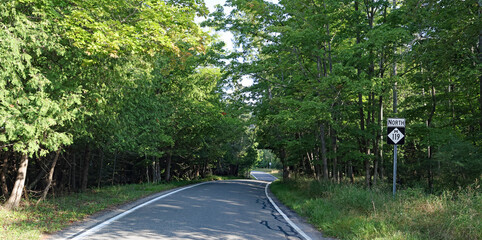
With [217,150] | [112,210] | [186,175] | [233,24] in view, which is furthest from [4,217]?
[186,175]

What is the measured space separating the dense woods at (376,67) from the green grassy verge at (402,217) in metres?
3.75

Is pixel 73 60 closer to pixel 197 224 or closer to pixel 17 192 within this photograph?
pixel 17 192

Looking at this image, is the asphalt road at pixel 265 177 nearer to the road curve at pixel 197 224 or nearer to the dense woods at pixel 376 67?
the dense woods at pixel 376 67

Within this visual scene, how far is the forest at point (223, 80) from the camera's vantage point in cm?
752

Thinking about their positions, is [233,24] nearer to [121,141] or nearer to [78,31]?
[121,141]

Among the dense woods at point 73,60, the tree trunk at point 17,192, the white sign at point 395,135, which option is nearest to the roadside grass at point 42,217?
the tree trunk at point 17,192

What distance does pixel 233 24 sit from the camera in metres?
16.5

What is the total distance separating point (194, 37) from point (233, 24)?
8.02m

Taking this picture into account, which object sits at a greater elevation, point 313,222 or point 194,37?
point 194,37

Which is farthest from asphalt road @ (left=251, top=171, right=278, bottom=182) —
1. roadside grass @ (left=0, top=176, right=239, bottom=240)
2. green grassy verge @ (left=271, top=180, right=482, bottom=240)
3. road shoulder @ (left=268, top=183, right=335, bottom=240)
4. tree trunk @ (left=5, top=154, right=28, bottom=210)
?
tree trunk @ (left=5, top=154, right=28, bottom=210)

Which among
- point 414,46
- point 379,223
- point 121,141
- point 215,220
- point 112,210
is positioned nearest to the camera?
point 379,223

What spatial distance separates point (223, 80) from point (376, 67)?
815cm

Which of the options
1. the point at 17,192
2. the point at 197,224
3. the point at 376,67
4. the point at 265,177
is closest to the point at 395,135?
the point at 197,224

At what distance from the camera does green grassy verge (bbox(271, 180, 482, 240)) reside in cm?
616
